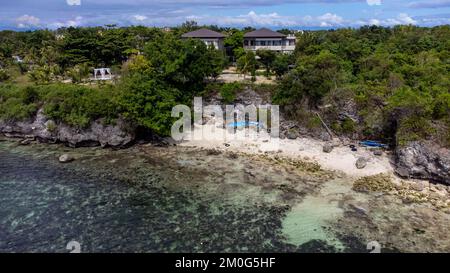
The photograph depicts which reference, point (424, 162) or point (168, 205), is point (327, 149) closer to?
point (424, 162)

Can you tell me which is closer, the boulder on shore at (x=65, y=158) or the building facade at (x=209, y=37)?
the boulder on shore at (x=65, y=158)

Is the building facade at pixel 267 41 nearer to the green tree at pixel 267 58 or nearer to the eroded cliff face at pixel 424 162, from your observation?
the green tree at pixel 267 58

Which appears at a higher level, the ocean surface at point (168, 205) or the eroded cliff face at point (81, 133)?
the eroded cliff face at point (81, 133)

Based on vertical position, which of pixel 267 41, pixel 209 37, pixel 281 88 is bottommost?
pixel 281 88

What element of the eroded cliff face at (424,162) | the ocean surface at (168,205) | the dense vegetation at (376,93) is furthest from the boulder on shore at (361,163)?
the dense vegetation at (376,93)

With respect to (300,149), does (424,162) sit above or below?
above

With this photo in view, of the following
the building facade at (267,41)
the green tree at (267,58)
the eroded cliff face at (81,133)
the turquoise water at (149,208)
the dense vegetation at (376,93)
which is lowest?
the turquoise water at (149,208)

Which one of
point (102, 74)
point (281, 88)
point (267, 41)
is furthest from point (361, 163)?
point (102, 74)
